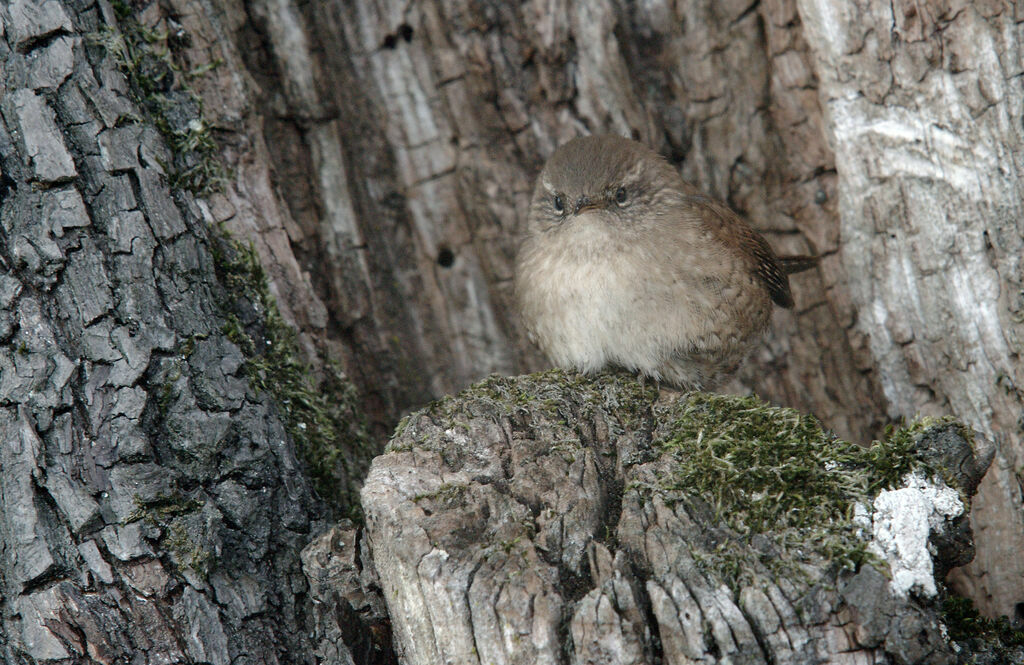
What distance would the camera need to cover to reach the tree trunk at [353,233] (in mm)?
2592

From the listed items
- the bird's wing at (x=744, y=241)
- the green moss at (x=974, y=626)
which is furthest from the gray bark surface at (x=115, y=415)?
the green moss at (x=974, y=626)

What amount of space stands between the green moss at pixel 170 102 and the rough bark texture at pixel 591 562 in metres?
A: 1.28

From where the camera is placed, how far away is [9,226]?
2.71 metres

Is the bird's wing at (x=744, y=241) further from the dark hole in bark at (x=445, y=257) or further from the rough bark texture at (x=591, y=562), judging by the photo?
the dark hole in bark at (x=445, y=257)

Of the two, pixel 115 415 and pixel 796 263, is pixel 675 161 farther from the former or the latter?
pixel 115 415

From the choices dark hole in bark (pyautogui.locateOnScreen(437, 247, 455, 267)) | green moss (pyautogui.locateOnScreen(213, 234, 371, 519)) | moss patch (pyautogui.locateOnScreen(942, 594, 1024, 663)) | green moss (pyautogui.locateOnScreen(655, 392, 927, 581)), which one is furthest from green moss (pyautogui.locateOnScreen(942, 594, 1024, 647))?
dark hole in bark (pyautogui.locateOnScreen(437, 247, 455, 267))

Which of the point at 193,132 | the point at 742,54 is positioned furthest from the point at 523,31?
the point at 193,132

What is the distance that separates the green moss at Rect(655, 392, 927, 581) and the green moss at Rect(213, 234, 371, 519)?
1.23 metres

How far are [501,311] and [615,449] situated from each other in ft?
6.04

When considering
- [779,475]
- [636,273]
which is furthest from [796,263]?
[779,475]

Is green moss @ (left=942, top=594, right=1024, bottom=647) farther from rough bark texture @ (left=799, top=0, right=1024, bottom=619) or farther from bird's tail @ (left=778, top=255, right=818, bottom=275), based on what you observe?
bird's tail @ (left=778, top=255, right=818, bottom=275)

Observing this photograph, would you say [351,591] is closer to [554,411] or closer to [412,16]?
[554,411]

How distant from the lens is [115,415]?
2633 mm

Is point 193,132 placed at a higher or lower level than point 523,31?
lower
